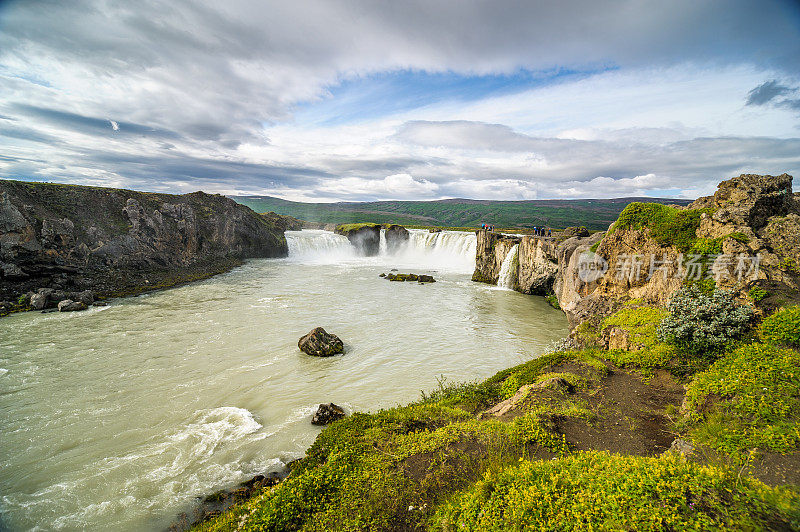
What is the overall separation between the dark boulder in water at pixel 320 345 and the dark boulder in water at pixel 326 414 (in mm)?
5334

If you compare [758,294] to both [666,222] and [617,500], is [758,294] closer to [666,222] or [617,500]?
[666,222]

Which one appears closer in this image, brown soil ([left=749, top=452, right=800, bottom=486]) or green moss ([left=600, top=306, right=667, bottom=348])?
brown soil ([left=749, top=452, right=800, bottom=486])

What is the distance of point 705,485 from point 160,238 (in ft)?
165

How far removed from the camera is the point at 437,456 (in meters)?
6.03

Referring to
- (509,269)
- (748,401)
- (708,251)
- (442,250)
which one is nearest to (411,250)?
(442,250)

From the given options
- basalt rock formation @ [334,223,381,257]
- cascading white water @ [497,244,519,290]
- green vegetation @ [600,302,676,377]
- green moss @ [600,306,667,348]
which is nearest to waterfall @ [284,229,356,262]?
Result: basalt rock formation @ [334,223,381,257]

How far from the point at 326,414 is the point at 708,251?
Answer: 14.5 meters

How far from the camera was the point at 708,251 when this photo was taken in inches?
424

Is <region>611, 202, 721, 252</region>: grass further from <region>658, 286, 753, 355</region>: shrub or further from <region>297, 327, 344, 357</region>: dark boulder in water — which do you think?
<region>297, 327, 344, 357</region>: dark boulder in water

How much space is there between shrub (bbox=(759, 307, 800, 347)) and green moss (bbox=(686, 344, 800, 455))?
342 mm

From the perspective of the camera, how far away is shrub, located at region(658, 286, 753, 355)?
848 cm

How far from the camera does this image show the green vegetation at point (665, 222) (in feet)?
39.4

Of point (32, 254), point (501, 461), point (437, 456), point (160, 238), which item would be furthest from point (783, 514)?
point (160, 238)

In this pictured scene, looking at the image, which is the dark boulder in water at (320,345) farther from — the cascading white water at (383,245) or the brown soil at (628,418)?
the cascading white water at (383,245)
